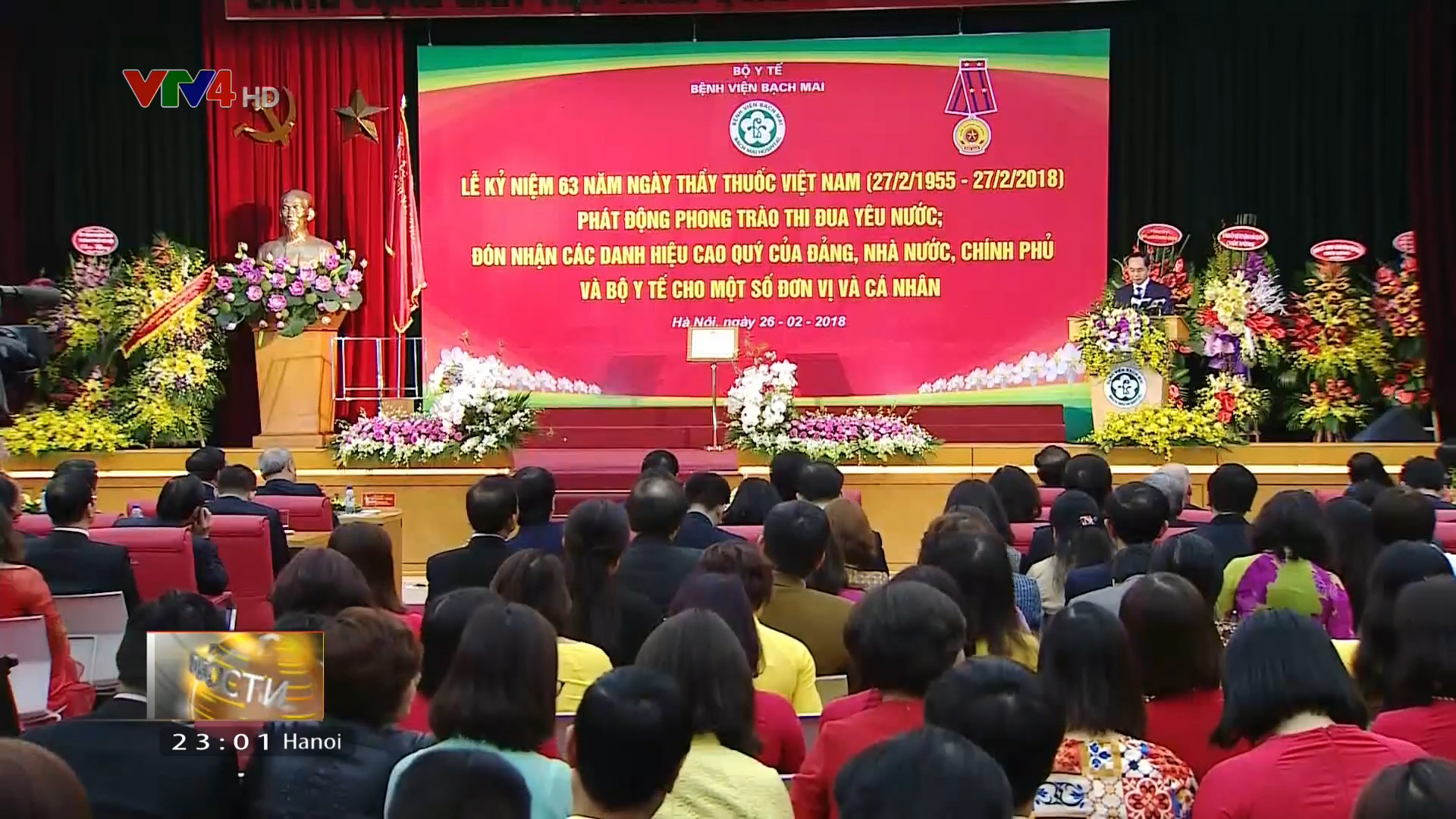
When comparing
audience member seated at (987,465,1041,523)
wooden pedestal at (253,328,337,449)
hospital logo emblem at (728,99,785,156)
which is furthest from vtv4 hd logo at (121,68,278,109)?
audience member seated at (987,465,1041,523)

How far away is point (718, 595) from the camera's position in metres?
2.67

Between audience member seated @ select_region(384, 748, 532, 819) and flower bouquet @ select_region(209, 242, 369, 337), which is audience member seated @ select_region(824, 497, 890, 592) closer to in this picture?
audience member seated @ select_region(384, 748, 532, 819)

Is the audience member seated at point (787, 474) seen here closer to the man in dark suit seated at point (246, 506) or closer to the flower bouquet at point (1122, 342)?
the man in dark suit seated at point (246, 506)

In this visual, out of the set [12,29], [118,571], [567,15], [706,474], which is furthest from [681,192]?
[118,571]

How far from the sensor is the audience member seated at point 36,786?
125cm

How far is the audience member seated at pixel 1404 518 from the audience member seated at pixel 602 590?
2.00 metres

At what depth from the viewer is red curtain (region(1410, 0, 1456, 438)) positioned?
30.6ft

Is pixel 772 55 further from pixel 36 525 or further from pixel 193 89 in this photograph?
pixel 36 525

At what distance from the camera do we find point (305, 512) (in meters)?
6.08

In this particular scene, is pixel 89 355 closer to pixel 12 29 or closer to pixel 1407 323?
pixel 12 29

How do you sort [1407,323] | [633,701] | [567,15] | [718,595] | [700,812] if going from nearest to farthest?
1. [633,701]
2. [700,812]
3. [718,595]
4. [1407,323]
5. [567,15]

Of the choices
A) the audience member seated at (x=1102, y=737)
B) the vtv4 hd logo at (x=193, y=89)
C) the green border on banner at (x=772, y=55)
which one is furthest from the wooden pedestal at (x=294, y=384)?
the audience member seated at (x=1102, y=737)

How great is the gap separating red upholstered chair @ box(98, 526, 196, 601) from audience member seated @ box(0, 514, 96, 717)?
102cm

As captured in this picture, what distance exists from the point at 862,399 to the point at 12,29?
6.63 meters
